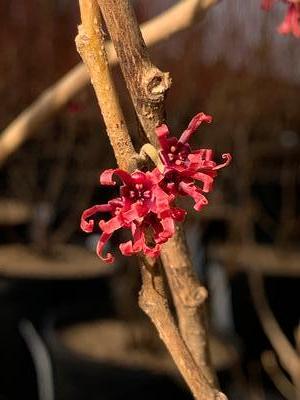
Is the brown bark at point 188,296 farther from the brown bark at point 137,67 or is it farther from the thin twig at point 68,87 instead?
the thin twig at point 68,87

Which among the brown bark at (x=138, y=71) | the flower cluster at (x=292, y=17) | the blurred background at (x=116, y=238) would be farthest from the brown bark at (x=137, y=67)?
the blurred background at (x=116, y=238)

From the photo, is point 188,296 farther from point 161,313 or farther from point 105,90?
point 105,90

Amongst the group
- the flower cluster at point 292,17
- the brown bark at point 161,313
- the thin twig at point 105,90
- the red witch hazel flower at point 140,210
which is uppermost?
the flower cluster at point 292,17

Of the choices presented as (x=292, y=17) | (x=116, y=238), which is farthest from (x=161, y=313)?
(x=116, y=238)

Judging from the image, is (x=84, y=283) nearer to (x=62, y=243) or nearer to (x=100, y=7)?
(x=62, y=243)

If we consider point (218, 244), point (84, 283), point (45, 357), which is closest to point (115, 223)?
point (45, 357)

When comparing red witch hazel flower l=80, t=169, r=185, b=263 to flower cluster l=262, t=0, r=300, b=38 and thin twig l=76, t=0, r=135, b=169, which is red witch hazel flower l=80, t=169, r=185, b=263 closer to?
thin twig l=76, t=0, r=135, b=169

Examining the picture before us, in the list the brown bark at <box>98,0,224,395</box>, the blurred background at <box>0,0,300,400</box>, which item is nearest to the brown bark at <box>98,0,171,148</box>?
the brown bark at <box>98,0,224,395</box>
